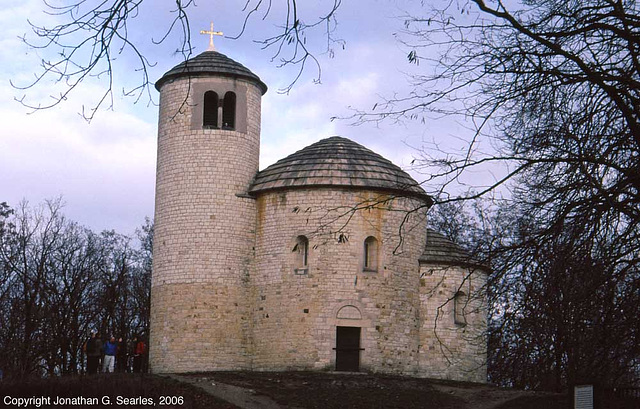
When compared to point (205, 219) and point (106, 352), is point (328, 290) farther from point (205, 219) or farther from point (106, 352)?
point (106, 352)

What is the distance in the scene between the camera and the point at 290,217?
3300 centimetres

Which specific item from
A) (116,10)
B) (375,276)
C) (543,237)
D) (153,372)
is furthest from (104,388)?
(116,10)

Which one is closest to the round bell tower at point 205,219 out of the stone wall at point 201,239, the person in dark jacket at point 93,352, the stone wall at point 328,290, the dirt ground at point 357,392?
the stone wall at point 201,239

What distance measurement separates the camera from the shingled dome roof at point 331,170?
32844 millimetres

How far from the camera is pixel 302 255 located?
3272 centimetres

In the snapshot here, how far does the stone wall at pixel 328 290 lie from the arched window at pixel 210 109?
132 inches

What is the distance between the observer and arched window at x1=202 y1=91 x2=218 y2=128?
34.2 m

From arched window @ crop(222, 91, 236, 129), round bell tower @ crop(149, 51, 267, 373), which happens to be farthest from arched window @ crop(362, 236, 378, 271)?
arched window @ crop(222, 91, 236, 129)

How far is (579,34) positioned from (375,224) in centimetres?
1899

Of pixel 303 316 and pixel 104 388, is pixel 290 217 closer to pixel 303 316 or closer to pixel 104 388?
pixel 303 316

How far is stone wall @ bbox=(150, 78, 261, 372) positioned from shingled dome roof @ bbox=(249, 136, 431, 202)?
3.56 ft

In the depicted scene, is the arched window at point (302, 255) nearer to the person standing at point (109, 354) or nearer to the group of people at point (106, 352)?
the group of people at point (106, 352)

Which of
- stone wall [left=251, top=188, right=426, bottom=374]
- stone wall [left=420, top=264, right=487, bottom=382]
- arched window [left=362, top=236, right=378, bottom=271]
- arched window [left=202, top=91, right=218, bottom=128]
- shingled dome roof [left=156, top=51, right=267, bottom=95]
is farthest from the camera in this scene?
arched window [left=202, top=91, right=218, bottom=128]

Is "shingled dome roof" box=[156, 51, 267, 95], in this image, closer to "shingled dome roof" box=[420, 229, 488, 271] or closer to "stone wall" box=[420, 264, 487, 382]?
"shingled dome roof" box=[420, 229, 488, 271]
